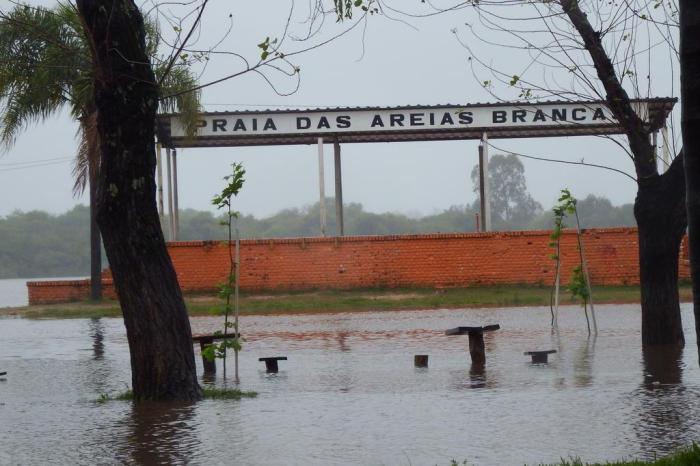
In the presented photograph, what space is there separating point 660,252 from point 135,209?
7.67 m

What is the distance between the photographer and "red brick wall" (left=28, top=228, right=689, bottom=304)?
30.6m

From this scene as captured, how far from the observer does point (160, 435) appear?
9109 mm

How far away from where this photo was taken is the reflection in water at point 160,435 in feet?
27.0

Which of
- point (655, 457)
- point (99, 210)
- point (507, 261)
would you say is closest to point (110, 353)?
point (99, 210)

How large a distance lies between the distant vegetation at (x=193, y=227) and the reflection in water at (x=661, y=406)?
5550 centimetres

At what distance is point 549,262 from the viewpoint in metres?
30.5

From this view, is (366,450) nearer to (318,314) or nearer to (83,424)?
(83,424)

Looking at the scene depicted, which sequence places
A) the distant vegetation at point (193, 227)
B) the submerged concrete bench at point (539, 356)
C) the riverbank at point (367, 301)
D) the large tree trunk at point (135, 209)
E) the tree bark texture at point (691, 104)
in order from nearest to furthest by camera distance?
the tree bark texture at point (691, 104)
the large tree trunk at point (135, 209)
the submerged concrete bench at point (539, 356)
the riverbank at point (367, 301)
the distant vegetation at point (193, 227)

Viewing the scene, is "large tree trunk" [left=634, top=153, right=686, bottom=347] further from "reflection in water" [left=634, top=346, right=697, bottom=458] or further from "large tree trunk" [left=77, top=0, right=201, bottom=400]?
"large tree trunk" [left=77, top=0, right=201, bottom=400]

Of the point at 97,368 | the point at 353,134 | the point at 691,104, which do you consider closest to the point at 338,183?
the point at 353,134

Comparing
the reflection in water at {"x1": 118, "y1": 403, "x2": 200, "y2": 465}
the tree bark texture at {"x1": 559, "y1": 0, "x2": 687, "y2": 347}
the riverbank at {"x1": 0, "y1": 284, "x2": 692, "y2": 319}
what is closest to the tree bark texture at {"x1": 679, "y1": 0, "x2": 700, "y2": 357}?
the reflection in water at {"x1": 118, "y1": 403, "x2": 200, "y2": 465}

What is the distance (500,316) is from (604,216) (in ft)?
206

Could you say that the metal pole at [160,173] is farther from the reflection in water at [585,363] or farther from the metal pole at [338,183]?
the reflection in water at [585,363]

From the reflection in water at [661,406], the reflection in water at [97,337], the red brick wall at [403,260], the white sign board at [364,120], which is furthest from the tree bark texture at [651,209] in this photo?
the white sign board at [364,120]
